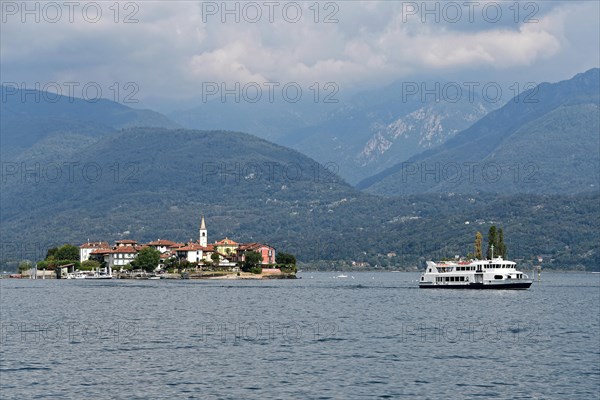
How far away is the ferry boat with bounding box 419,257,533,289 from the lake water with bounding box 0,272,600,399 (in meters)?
48.5

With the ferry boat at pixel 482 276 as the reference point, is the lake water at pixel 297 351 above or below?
below

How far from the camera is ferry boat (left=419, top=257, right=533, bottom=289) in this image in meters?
181

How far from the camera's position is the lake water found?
59.9m

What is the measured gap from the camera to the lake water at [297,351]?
197ft

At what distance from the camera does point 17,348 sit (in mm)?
77188

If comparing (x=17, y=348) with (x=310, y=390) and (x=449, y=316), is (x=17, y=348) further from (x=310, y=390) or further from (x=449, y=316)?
(x=449, y=316)

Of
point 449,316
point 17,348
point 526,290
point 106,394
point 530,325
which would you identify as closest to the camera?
point 106,394

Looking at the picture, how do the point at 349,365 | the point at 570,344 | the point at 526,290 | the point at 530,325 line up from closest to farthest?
the point at 349,365 < the point at 570,344 < the point at 530,325 < the point at 526,290

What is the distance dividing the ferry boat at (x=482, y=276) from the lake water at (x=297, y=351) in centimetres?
4850

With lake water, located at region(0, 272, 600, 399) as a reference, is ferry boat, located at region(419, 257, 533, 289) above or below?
above

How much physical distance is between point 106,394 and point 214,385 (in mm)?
7341

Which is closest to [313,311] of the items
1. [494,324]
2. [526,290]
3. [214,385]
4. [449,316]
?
[449,316]

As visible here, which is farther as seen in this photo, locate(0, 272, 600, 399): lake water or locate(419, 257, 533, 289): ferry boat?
locate(419, 257, 533, 289): ferry boat

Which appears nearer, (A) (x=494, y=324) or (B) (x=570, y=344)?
(B) (x=570, y=344)
